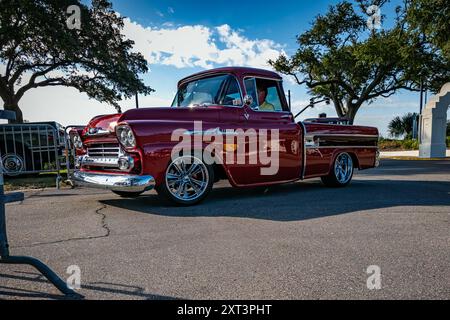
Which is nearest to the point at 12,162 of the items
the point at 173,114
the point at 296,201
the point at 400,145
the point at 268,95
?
the point at 173,114

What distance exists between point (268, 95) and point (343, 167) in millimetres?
2416

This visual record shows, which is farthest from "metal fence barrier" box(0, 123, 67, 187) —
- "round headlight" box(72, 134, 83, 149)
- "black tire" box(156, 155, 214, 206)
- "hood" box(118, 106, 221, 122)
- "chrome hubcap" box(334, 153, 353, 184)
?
"chrome hubcap" box(334, 153, 353, 184)

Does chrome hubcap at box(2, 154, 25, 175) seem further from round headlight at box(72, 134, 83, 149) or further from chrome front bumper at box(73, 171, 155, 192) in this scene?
chrome front bumper at box(73, 171, 155, 192)

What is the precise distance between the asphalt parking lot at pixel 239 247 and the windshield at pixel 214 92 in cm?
153

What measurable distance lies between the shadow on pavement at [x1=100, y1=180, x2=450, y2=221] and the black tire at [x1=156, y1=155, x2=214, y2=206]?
0.15 metres

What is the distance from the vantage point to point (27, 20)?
1548cm

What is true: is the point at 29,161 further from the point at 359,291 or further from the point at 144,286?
the point at 359,291

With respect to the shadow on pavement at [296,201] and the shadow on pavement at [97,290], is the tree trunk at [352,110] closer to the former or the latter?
the shadow on pavement at [296,201]

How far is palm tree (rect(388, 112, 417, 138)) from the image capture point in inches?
1169

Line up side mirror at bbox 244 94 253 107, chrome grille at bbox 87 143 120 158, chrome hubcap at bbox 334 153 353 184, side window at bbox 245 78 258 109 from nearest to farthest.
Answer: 1. chrome grille at bbox 87 143 120 158
2. side mirror at bbox 244 94 253 107
3. side window at bbox 245 78 258 109
4. chrome hubcap at bbox 334 153 353 184

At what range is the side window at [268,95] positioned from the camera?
18.8 ft
